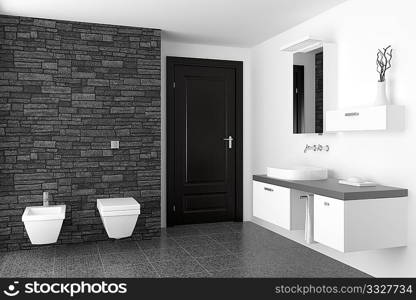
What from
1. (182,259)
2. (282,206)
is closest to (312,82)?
(282,206)

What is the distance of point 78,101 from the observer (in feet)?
15.4

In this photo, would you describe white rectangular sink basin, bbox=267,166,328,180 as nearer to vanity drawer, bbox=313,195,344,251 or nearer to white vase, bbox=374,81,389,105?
vanity drawer, bbox=313,195,344,251

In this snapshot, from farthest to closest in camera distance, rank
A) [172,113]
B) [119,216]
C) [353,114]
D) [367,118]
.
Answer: [172,113] → [119,216] → [353,114] → [367,118]

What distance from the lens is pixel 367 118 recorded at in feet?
11.0

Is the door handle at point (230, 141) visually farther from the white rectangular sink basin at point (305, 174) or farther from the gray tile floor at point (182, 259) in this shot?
the white rectangular sink basin at point (305, 174)

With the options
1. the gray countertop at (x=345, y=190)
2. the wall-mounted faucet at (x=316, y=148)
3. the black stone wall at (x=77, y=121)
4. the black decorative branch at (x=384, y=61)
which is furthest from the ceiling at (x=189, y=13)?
the gray countertop at (x=345, y=190)

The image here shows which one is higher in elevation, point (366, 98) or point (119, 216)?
point (366, 98)

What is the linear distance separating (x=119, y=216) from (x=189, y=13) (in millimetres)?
2227

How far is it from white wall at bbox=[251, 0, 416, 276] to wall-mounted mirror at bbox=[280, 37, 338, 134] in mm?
106

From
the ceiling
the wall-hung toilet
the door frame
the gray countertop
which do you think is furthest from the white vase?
the door frame

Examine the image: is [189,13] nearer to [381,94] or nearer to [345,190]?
[381,94]

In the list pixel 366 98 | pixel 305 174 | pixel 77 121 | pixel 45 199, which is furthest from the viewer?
pixel 77 121

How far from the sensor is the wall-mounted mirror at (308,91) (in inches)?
165

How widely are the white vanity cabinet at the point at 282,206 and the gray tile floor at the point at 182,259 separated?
1.27 feet
